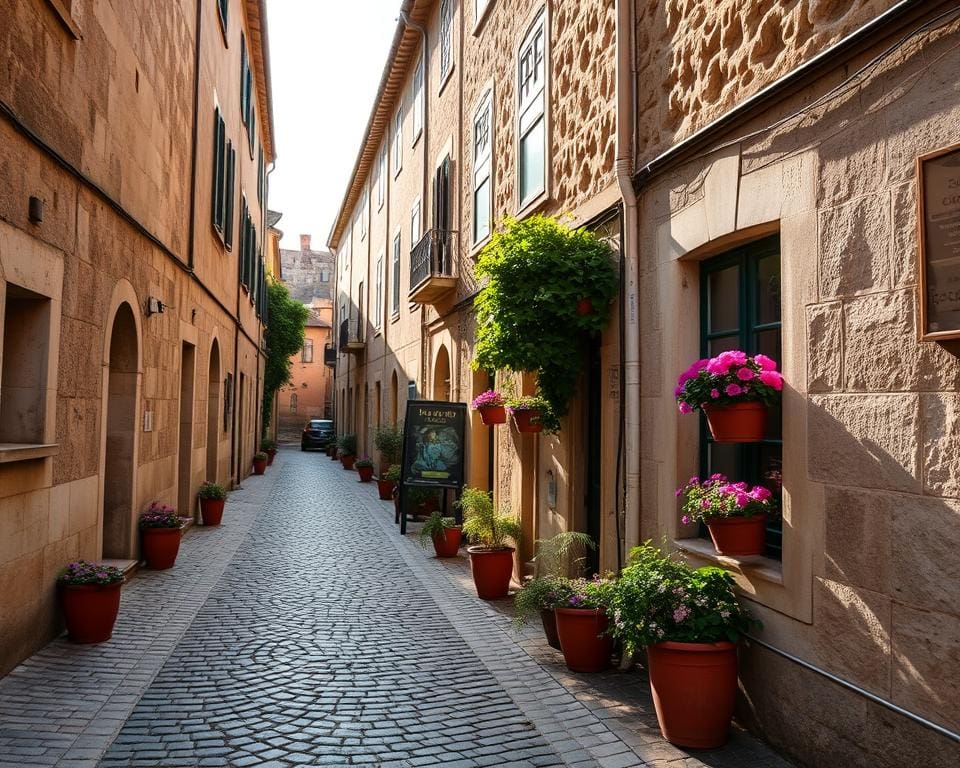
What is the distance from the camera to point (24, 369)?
19.2ft

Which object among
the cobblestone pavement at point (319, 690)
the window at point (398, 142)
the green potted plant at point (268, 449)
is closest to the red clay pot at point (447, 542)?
the cobblestone pavement at point (319, 690)

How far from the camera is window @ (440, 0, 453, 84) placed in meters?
13.5

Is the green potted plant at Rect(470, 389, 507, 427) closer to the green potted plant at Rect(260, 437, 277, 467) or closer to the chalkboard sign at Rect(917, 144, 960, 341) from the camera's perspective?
the chalkboard sign at Rect(917, 144, 960, 341)

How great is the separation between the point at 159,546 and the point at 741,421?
6987 millimetres

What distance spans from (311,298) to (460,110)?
62.8 m

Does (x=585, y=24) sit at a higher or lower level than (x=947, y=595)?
higher

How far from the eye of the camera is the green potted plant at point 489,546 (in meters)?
8.09

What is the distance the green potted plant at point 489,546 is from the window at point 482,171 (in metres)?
3.89

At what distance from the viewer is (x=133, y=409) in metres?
8.71

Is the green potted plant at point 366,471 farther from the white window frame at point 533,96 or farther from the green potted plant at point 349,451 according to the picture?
the white window frame at point 533,96

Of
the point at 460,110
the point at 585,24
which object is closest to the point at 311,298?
the point at 460,110

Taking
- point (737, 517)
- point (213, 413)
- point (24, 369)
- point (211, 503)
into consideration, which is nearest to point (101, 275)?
point (24, 369)

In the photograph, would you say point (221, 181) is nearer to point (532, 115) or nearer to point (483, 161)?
point (483, 161)

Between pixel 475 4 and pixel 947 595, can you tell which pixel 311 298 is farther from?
pixel 947 595
